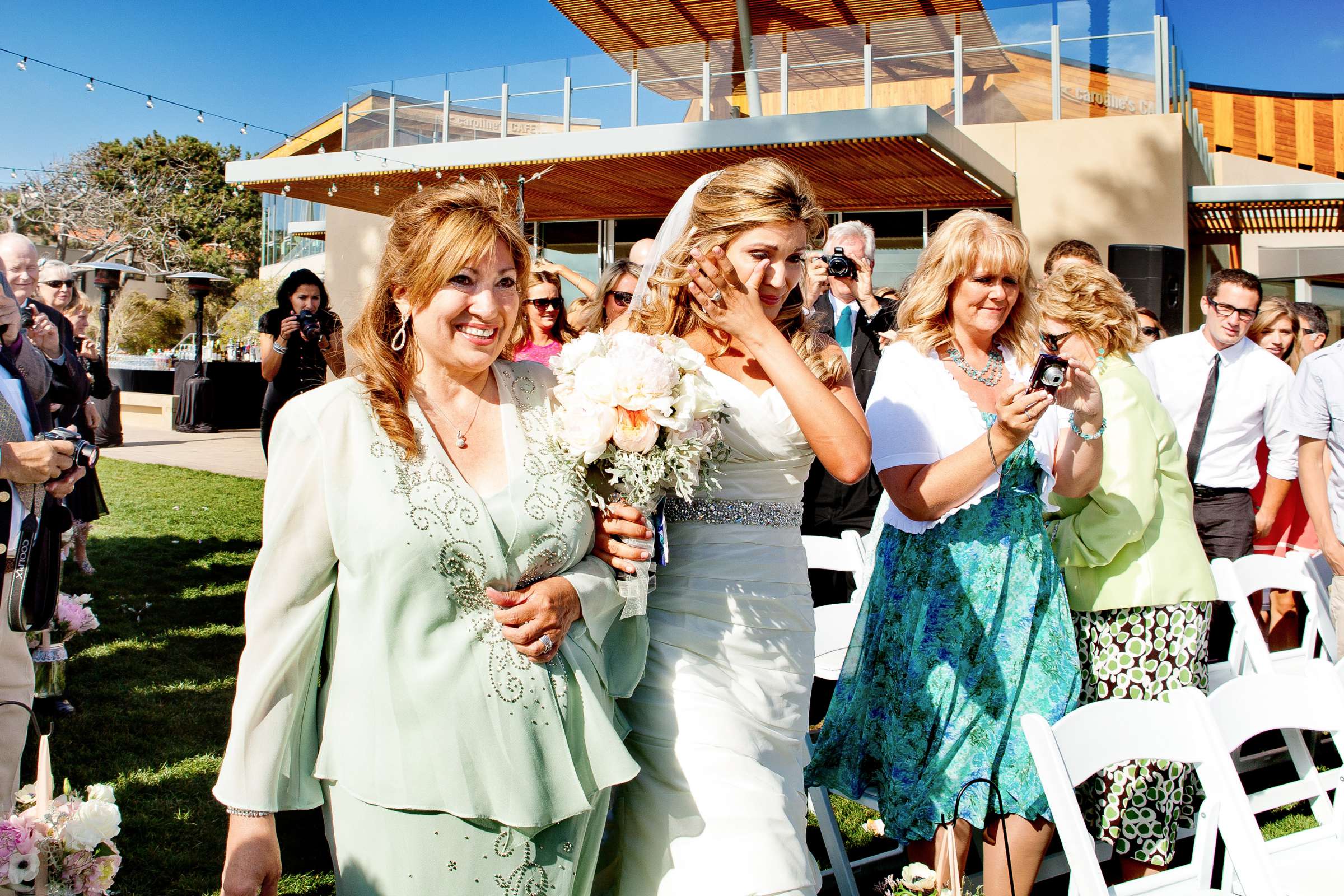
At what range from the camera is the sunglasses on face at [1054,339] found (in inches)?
121

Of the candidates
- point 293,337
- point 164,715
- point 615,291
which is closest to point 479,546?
point 615,291

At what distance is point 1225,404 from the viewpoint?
5.77m

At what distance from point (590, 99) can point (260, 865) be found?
48.8 ft

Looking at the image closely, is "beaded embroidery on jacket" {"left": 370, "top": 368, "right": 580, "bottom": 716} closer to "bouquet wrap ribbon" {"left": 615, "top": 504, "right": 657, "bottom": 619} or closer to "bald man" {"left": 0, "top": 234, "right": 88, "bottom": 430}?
"bouquet wrap ribbon" {"left": 615, "top": 504, "right": 657, "bottom": 619}

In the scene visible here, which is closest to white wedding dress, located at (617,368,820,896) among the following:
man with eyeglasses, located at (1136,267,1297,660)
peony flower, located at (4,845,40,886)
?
peony flower, located at (4,845,40,886)

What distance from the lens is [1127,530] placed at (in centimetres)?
327

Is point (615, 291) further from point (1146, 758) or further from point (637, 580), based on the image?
point (1146, 758)

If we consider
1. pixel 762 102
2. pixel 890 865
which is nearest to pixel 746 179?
pixel 890 865

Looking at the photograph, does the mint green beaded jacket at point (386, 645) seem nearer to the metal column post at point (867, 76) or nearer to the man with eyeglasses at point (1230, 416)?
the man with eyeglasses at point (1230, 416)

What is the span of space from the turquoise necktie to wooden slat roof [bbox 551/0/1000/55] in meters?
14.0

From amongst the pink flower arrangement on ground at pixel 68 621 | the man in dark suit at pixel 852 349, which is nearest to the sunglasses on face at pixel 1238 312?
the man in dark suit at pixel 852 349

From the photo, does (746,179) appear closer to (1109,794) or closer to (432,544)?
(432,544)

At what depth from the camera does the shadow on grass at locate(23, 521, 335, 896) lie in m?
3.71

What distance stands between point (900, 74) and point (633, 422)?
44.7ft
